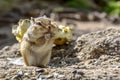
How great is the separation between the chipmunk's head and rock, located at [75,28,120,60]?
1021 millimetres

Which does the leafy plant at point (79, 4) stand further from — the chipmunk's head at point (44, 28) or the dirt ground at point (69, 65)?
the chipmunk's head at point (44, 28)

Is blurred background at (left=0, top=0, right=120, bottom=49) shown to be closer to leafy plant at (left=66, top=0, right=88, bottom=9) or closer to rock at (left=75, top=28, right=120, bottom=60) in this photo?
leafy plant at (left=66, top=0, right=88, bottom=9)

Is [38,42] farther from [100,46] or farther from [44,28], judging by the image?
[100,46]

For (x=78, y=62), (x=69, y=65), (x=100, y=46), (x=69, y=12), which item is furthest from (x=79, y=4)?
(x=69, y=65)

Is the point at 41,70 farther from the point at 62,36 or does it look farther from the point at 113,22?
the point at 113,22

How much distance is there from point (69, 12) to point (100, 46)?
33.1ft

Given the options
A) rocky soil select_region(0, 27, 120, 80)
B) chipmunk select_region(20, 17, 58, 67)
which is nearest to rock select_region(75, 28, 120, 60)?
rocky soil select_region(0, 27, 120, 80)

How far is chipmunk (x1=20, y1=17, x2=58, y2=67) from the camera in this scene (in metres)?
4.73

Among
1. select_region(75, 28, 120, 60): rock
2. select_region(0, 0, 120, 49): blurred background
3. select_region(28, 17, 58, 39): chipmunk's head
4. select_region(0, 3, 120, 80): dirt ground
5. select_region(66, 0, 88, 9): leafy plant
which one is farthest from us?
select_region(66, 0, 88, 9): leafy plant

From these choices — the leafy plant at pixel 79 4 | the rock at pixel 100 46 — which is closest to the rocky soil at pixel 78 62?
the rock at pixel 100 46

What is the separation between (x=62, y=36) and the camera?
19.8ft

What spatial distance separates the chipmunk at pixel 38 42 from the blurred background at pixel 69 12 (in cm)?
706

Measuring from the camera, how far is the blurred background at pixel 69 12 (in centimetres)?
1401

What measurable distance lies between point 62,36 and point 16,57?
0.63 m
